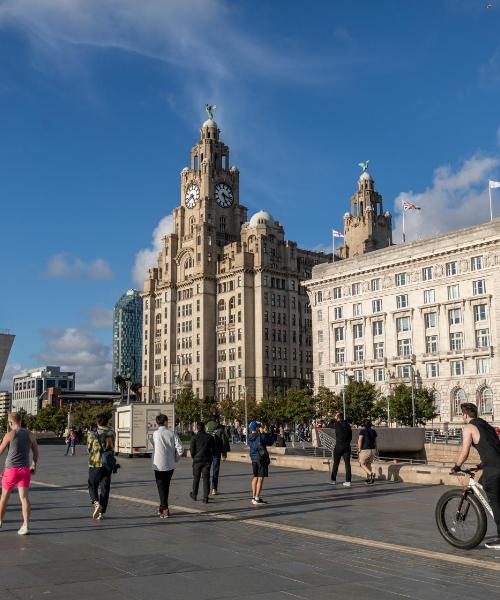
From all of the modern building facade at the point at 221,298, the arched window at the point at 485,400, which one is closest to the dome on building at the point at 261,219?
the modern building facade at the point at 221,298

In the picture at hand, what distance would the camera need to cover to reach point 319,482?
22203mm

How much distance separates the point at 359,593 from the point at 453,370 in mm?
71600

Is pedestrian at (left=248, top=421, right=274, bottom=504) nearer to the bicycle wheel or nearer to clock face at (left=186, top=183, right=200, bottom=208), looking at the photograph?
the bicycle wheel

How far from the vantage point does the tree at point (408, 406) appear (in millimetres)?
72375

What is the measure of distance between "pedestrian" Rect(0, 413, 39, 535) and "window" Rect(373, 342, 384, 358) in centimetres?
7522

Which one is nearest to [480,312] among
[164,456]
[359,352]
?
[359,352]

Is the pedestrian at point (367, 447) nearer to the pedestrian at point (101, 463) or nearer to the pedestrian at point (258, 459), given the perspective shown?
the pedestrian at point (258, 459)

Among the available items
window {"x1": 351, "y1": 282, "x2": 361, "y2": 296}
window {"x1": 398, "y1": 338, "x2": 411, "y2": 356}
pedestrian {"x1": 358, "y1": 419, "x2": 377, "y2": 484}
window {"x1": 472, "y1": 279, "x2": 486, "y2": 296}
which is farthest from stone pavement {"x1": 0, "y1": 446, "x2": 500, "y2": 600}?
window {"x1": 351, "y1": 282, "x2": 361, "y2": 296}

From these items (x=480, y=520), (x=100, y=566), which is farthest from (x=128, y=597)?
(x=480, y=520)

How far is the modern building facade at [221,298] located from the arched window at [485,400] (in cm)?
4932

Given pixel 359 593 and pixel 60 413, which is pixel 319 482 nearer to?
pixel 359 593

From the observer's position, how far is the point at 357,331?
88062 mm

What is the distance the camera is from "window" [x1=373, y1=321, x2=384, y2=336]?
3338 inches

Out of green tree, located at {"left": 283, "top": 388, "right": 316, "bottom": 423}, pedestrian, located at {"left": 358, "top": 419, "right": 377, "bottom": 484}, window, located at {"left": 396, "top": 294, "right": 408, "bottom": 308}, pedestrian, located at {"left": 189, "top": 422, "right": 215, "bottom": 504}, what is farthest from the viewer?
green tree, located at {"left": 283, "top": 388, "right": 316, "bottom": 423}
